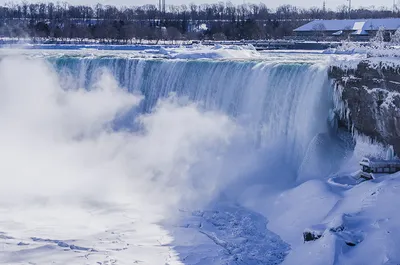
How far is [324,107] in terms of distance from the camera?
16.5 meters

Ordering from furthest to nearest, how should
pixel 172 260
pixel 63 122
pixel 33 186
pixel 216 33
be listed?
1. pixel 216 33
2. pixel 63 122
3. pixel 33 186
4. pixel 172 260

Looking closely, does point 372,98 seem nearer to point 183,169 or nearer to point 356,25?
point 183,169

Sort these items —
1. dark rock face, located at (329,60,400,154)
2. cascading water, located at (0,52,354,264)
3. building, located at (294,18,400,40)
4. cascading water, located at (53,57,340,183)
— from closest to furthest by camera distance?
cascading water, located at (0,52,354,264) < dark rock face, located at (329,60,400,154) < cascading water, located at (53,57,340,183) < building, located at (294,18,400,40)

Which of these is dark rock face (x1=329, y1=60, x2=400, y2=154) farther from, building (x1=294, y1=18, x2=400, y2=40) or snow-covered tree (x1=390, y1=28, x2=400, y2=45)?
building (x1=294, y1=18, x2=400, y2=40)

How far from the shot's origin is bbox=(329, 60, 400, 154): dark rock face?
14133mm

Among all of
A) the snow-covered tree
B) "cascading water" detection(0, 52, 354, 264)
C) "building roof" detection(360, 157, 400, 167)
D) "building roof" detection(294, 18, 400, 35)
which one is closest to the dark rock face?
"building roof" detection(360, 157, 400, 167)

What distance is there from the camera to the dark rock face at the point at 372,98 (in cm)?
1413

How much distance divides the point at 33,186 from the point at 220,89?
6.03 m

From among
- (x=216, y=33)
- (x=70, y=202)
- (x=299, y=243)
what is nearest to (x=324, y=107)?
(x=299, y=243)

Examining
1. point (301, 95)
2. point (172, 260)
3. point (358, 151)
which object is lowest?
point (172, 260)

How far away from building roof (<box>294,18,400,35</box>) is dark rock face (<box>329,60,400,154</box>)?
75.9 feet

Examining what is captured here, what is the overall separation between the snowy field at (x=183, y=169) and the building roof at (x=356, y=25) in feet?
56.6

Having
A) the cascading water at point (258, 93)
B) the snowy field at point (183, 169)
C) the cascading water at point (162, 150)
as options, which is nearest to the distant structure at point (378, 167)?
the snowy field at point (183, 169)

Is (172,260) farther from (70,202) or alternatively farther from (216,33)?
(216,33)
